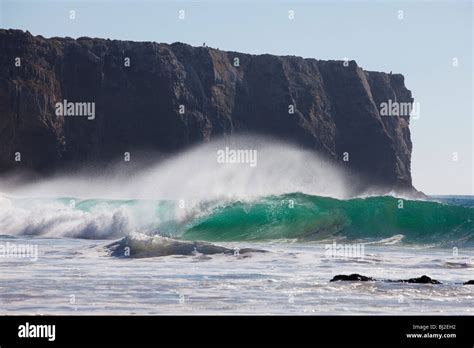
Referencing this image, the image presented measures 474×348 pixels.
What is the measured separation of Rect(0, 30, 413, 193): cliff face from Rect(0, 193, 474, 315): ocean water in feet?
126

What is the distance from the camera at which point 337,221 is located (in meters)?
35.8

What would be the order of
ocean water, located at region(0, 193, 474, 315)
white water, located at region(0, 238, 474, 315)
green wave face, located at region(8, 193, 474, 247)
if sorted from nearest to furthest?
white water, located at region(0, 238, 474, 315) < ocean water, located at region(0, 193, 474, 315) < green wave face, located at region(8, 193, 474, 247)

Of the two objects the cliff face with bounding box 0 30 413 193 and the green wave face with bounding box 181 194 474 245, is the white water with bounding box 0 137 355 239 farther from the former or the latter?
the green wave face with bounding box 181 194 474 245

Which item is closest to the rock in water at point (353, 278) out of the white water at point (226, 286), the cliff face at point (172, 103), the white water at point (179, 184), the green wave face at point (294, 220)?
the white water at point (226, 286)

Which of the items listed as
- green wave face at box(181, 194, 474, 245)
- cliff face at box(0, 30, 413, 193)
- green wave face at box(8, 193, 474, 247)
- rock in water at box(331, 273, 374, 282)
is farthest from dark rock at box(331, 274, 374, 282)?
cliff face at box(0, 30, 413, 193)

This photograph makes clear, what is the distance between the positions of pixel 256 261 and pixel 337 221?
1406 centimetres

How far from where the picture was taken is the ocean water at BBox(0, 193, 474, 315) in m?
14.8

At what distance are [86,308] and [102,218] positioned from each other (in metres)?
23.6

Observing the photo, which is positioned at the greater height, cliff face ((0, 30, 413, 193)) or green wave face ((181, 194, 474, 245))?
→ cliff face ((0, 30, 413, 193))

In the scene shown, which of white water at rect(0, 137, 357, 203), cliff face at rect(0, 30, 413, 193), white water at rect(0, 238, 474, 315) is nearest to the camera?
white water at rect(0, 238, 474, 315)

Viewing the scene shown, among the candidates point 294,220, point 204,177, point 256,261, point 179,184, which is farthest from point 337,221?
point 204,177

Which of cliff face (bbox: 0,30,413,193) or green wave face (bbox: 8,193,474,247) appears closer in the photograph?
green wave face (bbox: 8,193,474,247)

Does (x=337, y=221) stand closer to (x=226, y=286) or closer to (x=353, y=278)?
(x=353, y=278)
